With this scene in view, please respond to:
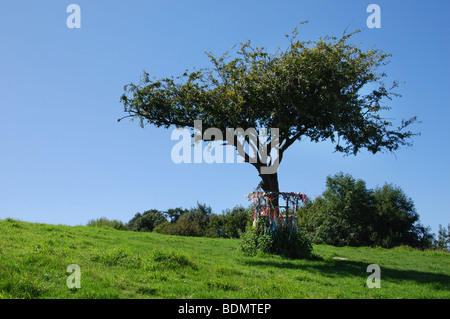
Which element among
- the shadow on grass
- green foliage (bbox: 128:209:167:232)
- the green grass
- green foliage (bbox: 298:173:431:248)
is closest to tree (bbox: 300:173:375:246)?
green foliage (bbox: 298:173:431:248)

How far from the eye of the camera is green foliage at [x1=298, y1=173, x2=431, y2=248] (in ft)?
131

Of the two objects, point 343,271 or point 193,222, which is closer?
point 343,271

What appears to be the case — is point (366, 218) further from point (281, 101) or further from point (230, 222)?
point (281, 101)

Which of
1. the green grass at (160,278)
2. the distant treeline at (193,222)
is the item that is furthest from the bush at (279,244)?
the distant treeline at (193,222)

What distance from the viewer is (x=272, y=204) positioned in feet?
57.1

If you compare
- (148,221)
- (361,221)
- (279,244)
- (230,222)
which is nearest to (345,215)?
(361,221)

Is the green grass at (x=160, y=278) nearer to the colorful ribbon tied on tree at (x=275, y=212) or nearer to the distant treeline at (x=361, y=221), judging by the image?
the colorful ribbon tied on tree at (x=275, y=212)

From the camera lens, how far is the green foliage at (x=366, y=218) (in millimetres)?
40031

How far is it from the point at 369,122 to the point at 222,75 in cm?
763

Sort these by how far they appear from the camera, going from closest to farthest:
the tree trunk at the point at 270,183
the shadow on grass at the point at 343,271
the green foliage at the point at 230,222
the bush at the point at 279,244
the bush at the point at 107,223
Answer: the shadow on grass at the point at 343,271, the bush at the point at 279,244, the tree trunk at the point at 270,183, the bush at the point at 107,223, the green foliage at the point at 230,222

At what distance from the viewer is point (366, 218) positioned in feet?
133

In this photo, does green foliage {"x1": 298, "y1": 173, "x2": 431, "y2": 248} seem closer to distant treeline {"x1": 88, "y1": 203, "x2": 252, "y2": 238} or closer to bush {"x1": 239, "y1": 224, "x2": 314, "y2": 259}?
distant treeline {"x1": 88, "y1": 203, "x2": 252, "y2": 238}
